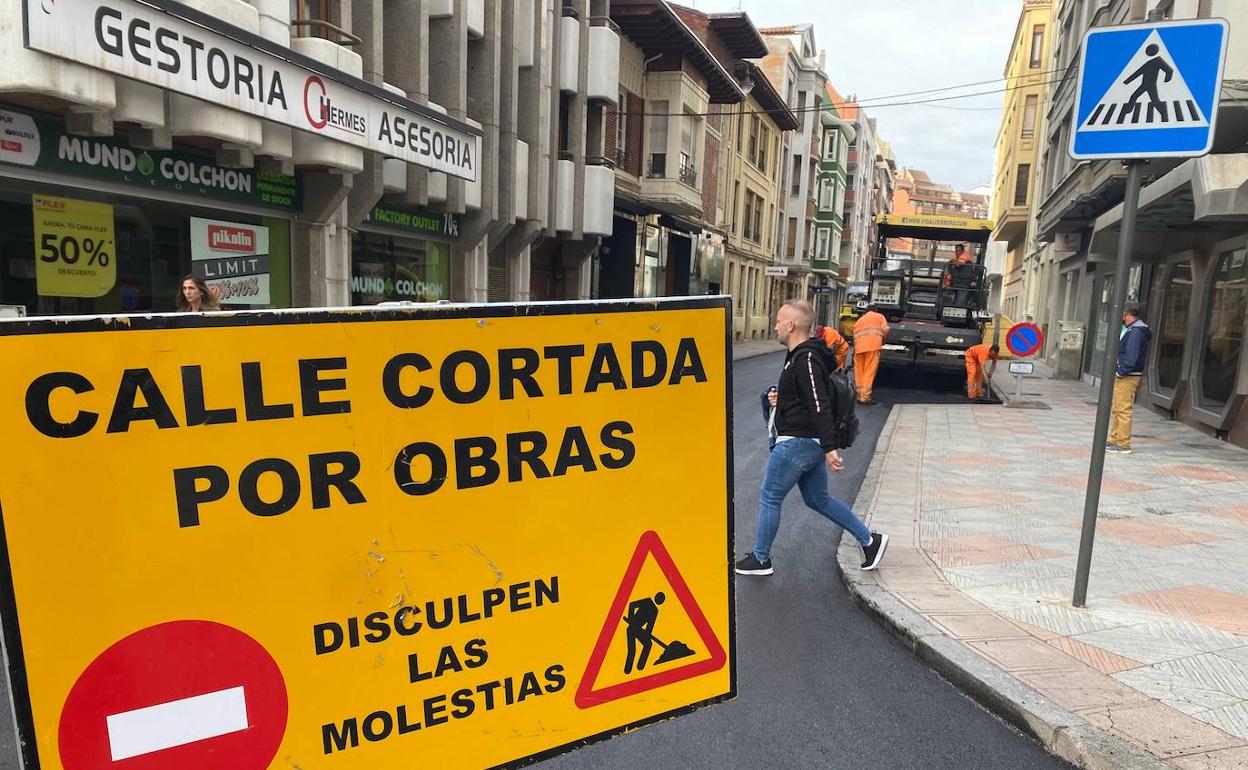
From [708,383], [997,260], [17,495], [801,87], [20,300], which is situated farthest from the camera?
[801,87]

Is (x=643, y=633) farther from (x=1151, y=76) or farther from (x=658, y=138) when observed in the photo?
(x=658, y=138)

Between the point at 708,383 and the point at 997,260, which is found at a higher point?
the point at 997,260

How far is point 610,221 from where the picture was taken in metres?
18.6

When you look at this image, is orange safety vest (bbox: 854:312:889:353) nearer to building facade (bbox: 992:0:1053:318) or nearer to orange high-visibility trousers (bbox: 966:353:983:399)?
orange high-visibility trousers (bbox: 966:353:983:399)

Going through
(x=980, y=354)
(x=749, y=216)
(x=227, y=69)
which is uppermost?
(x=749, y=216)

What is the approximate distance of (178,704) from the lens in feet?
4.86

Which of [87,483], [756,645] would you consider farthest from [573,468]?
[756,645]

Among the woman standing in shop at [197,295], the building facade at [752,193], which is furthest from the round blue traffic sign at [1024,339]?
the building facade at [752,193]

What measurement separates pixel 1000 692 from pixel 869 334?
10.3 meters

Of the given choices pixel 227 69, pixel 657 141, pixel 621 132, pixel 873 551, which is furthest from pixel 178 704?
pixel 657 141

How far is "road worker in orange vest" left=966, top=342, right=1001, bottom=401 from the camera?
48.7ft

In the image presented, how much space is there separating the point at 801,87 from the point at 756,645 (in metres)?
47.0

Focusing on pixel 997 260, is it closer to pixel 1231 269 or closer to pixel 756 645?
pixel 1231 269

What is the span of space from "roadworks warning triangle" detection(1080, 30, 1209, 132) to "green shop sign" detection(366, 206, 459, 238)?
32.9ft
